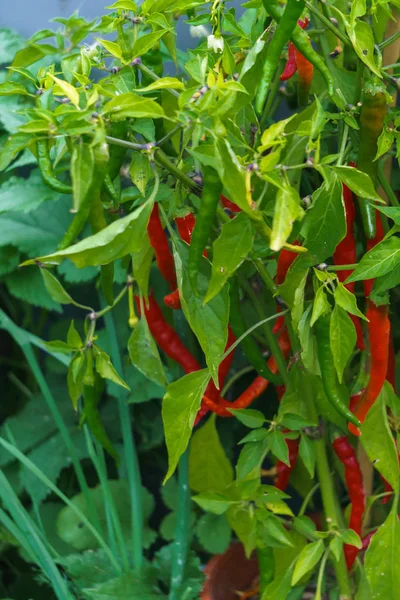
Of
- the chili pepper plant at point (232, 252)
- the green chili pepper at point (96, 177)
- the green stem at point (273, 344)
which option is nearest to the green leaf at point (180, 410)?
the chili pepper plant at point (232, 252)

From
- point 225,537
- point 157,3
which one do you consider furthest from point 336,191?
point 225,537

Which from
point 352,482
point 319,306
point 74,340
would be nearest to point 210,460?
point 352,482

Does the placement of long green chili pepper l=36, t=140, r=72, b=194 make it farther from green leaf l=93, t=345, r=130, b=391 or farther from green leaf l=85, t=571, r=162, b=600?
green leaf l=85, t=571, r=162, b=600

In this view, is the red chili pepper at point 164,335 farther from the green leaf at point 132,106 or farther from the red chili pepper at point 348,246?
the green leaf at point 132,106

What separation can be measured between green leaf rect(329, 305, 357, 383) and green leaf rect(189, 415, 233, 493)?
1.11 feet

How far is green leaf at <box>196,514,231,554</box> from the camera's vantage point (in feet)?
3.01

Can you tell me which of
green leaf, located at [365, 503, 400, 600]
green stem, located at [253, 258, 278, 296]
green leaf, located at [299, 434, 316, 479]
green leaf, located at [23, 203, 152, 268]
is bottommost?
green leaf, located at [365, 503, 400, 600]

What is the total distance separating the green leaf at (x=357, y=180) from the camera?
0.50 meters

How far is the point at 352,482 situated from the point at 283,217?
45cm

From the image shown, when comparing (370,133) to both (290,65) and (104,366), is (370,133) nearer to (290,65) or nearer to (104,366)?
(290,65)

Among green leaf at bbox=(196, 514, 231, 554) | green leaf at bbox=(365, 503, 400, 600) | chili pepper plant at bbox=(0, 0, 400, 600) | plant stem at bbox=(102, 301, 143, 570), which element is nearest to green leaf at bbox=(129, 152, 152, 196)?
chili pepper plant at bbox=(0, 0, 400, 600)

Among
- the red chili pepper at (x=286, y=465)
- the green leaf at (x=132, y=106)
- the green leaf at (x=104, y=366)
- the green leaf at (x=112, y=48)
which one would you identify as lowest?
the red chili pepper at (x=286, y=465)

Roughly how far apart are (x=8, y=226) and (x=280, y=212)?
0.74 meters

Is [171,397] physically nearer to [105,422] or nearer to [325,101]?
[325,101]
